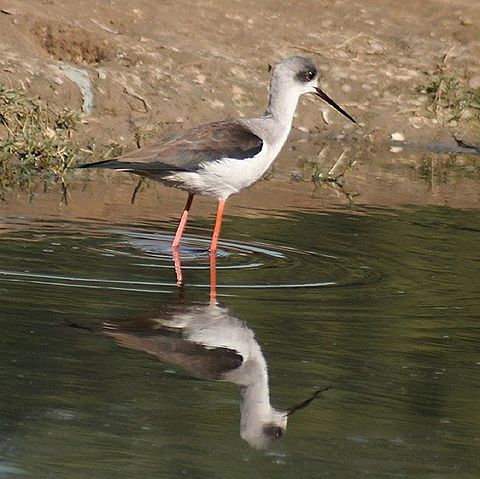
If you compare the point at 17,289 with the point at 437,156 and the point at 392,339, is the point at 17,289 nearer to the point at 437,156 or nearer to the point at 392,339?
the point at 392,339

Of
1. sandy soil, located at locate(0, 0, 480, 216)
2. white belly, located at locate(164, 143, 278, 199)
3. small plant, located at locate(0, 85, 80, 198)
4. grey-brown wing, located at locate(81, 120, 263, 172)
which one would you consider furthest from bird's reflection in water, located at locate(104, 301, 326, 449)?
sandy soil, located at locate(0, 0, 480, 216)

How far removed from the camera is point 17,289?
24.8 feet

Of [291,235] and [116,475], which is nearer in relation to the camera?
[116,475]

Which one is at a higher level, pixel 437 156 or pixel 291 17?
pixel 291 17

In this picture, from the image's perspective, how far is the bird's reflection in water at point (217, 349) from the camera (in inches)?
219

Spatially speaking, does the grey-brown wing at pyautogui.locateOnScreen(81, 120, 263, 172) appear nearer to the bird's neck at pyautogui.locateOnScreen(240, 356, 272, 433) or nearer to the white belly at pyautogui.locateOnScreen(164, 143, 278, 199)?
the white belly at pyautogui.locateOnScreen(164, 143, 278, 199)

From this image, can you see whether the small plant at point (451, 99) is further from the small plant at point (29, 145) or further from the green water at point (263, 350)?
the green water at point (263, 350)

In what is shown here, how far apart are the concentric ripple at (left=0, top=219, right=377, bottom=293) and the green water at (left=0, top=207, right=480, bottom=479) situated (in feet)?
0.06

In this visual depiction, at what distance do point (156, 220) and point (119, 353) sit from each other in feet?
12.5

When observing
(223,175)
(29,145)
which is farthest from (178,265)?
(29,145)

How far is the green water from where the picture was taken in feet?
17.0

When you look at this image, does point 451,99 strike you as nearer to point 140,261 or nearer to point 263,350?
point 140,261

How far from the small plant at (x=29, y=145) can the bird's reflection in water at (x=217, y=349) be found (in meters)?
4.60

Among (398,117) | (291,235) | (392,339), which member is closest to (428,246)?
(291,235)
